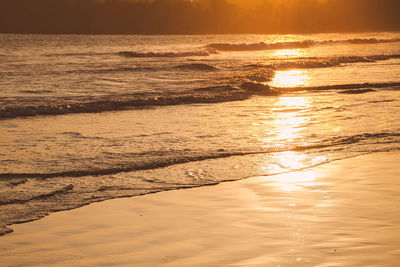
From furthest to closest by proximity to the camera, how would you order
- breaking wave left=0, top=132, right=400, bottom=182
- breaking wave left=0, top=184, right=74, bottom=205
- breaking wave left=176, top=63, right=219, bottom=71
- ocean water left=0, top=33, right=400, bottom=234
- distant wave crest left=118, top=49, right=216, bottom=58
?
distant wave crest left=118, top=49, right=216, bottom=58
breaking wave left=176, top=63, right=219, bottom=71
breaking wave left=0, top=132, right=400, bottom=182
ocean water left=0, top=33, right=400, bottom=234
breaking wave left=0, top=184, right=74, bottom=205

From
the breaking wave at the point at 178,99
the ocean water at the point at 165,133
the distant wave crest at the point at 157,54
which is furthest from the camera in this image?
the distant wave crest at the point at 157,54

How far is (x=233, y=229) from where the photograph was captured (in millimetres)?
4664

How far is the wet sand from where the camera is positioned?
13.4 feet

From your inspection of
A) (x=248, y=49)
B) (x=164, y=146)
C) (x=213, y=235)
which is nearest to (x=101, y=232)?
(x=213, y=235)

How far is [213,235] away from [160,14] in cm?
9610

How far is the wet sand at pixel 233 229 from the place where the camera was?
4.07 metres

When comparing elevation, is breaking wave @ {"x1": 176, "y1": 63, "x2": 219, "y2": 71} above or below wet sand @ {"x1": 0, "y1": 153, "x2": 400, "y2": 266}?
above

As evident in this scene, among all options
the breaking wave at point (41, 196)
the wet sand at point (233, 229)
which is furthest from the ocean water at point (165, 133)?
the wet sand at point (233, 229)

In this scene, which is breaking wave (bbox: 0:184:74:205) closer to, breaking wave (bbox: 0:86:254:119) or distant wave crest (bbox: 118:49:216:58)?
breaking wave (bbox: 0:86:254:119)

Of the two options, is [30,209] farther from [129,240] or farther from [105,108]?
[105,108]

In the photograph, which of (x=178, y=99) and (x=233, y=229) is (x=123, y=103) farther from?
(x=233, y=229)

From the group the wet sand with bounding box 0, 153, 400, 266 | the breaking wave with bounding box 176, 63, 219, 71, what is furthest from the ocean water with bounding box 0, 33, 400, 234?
the breaking wave with bounding box 176, 63, 219, 71

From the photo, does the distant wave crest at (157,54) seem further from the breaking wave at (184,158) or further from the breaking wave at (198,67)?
the breaking wave at (184,158)

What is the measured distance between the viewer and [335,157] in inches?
293
